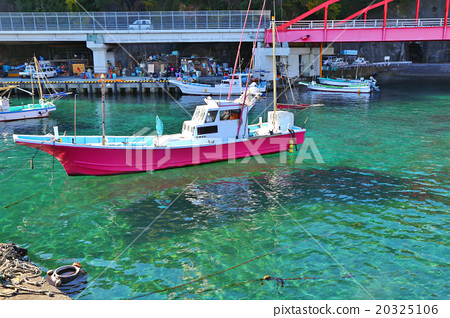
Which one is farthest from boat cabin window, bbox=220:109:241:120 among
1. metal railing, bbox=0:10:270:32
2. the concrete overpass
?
metal railing, bbox=0:10:270:32

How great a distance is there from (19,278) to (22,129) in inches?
1123

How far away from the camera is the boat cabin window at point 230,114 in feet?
81.4

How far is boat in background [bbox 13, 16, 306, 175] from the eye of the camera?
2208 cm

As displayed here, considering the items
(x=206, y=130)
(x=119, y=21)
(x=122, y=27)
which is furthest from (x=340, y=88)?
(x=206, y=130)

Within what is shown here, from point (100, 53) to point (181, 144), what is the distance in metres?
48.5

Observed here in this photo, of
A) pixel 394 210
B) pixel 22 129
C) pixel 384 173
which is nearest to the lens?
pixel 394 210

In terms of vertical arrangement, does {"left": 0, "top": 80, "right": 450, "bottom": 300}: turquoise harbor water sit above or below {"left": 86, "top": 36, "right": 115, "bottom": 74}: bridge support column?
below

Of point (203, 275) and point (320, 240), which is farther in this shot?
point (320, 240)

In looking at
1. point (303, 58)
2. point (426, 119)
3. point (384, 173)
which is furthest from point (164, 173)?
point (303, 58)

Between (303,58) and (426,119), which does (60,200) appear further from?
(303,58)

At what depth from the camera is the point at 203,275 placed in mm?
13555

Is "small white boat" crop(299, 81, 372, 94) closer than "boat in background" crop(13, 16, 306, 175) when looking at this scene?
No

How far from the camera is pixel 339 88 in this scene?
62875mm
